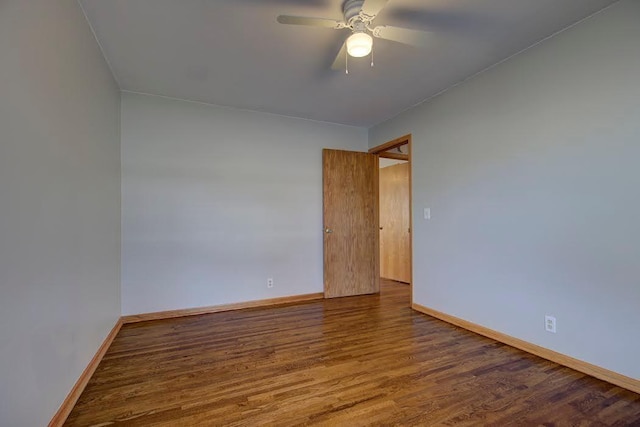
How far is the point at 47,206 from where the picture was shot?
1.39m

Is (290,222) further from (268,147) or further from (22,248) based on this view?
(22,248)

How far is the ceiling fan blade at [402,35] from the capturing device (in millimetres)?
2033

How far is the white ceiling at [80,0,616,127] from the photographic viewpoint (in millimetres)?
1871

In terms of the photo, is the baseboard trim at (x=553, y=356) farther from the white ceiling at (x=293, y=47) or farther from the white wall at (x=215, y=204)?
the white ceiling at (x=293, y=47)

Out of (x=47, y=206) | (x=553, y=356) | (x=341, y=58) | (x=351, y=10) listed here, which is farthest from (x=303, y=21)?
(x=553, y=356)

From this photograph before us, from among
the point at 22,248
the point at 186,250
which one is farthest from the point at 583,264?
the point at 186,250

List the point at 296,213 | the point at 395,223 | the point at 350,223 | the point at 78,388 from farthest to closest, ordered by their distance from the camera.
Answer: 1. the point at 395,223
2. the point at 350,223
3. the point at 296,213
4. the point at 78,388

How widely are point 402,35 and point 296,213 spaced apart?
7.74 feet

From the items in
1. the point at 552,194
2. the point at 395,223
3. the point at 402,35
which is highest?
the point at 402,35

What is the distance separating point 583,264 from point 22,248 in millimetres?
3183

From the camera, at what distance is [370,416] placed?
1.52 m

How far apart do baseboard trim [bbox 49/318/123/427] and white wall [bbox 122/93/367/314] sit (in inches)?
30.9

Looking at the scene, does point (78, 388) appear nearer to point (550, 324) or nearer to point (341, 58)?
point (341, 58)

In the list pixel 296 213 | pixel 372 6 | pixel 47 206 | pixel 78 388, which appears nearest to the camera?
pixel 47 206
